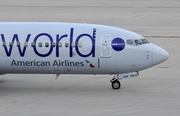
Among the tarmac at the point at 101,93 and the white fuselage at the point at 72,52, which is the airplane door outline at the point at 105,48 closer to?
the white fuselage at the point at 72,52

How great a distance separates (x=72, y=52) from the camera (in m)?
30.2

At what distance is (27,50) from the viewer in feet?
99.2

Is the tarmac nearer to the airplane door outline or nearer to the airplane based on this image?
the airplane

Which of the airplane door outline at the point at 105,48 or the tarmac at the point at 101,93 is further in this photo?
the airplane door outline at the point at 105,48

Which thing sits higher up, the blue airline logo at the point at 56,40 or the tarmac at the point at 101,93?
the blue airline logo at the point at 56,40

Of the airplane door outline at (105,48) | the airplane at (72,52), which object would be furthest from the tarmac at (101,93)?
the airplane door outline at (105,48)

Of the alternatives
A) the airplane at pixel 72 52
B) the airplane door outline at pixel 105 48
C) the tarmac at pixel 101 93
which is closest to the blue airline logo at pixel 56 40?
the airplane at pixel 72 52

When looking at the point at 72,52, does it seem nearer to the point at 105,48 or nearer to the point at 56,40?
the point at 56,40

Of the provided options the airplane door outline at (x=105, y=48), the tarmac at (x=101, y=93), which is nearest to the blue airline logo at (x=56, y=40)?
the airplane door outline at (x=105, y=48)

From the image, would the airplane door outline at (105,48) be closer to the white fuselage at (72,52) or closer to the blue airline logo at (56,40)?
the white fuselage at (72,52)

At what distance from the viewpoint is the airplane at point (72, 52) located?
3017 centimetres
